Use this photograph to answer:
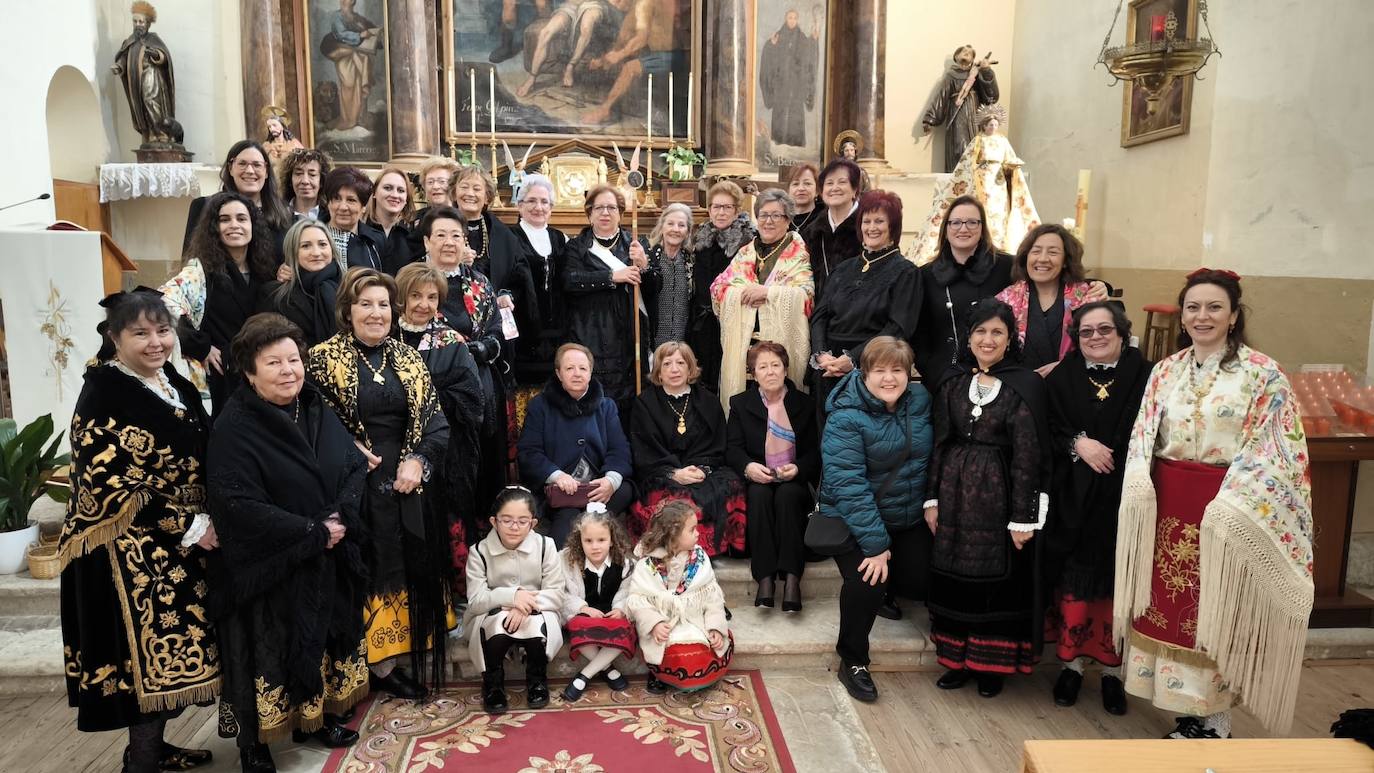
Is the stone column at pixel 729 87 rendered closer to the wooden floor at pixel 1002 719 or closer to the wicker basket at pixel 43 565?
the wooden floor at pixel 1002 719

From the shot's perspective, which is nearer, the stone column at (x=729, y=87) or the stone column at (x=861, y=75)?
the stone column at (x=729, y=87)

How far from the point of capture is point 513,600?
3332 millimetres

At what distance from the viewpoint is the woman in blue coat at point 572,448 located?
3.88 m

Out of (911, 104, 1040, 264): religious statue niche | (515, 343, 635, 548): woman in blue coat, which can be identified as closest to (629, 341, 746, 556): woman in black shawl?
(515, 343, 635, 548): woman in blue coat

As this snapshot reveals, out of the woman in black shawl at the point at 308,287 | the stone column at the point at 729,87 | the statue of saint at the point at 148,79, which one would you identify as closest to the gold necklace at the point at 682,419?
the woman in black shawl at the point at 308,287

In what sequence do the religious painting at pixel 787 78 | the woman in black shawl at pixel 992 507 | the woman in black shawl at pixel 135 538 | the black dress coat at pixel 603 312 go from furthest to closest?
the religious painting at pixel 787 78 < the black dress coat at pixel 603 312 < the woman in black shawl at pixel 992 507 < the woman in black shawl at pixel 135 538

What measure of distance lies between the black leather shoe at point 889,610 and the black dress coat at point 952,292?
3.31 ft

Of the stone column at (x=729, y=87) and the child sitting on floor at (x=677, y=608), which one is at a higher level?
the stone column at (x=729, y=87)

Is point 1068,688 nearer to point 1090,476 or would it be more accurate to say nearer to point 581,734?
point 1090,476

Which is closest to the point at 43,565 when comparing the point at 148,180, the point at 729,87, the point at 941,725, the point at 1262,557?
the point at 941,725

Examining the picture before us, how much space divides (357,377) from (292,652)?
37.1 inches

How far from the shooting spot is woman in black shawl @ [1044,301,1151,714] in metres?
3.27

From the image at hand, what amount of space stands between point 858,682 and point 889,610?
1.87 ft

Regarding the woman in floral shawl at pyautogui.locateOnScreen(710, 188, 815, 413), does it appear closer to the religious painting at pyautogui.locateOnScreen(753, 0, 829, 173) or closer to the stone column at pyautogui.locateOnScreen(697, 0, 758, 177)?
the stone column at pyautogui.locateOnScreen(697, 0, 758, 177)
